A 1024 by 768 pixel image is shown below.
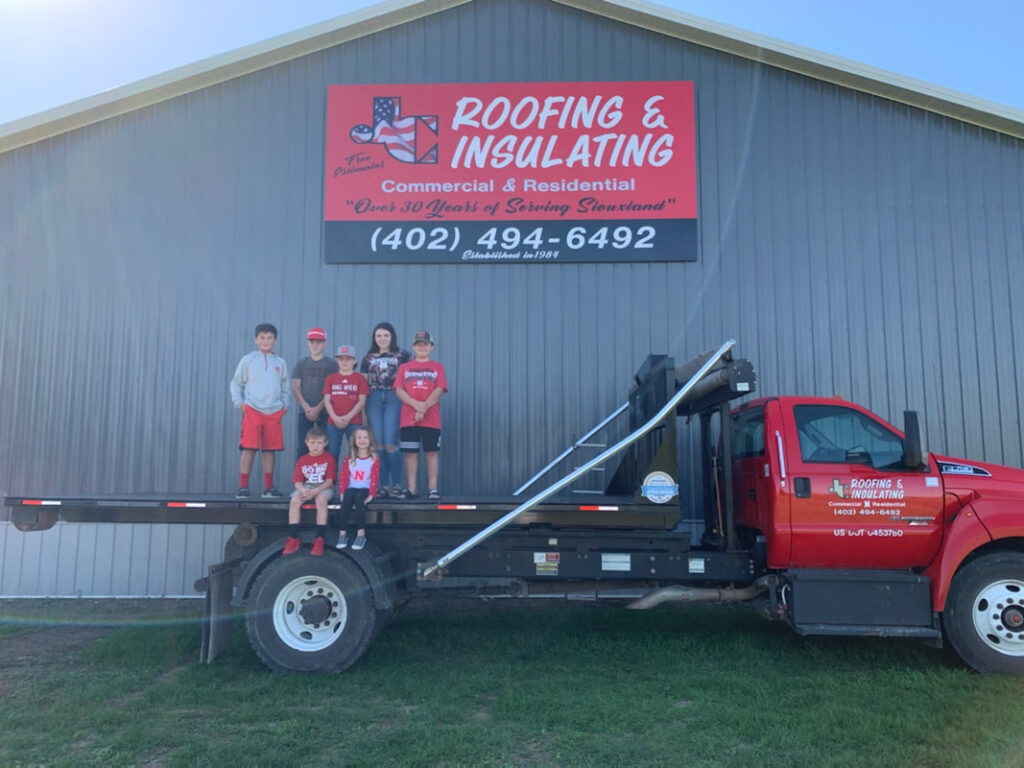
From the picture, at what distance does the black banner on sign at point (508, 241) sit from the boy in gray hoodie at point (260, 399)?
8.48 feet

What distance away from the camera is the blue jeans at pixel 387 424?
22.7 ft

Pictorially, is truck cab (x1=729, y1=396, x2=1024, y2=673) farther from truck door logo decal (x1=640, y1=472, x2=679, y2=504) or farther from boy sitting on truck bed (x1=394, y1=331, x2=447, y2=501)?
boy sitting on truck bed (x1=394, y1=331, x2=447, y2=501)

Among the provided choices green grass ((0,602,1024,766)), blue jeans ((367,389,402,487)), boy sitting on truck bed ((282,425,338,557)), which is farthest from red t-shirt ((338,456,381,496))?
green grass ((0,602,1024,766))

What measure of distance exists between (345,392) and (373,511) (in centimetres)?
150

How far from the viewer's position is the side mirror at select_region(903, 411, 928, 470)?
5508 mm

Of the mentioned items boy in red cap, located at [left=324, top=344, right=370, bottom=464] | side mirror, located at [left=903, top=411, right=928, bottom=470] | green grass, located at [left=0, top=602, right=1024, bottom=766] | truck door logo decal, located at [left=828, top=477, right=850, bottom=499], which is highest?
boy in red cap, located at [left=324, top=344, right=370, bottom=464]

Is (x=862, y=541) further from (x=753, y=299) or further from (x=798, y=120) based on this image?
(x=798, y=120)

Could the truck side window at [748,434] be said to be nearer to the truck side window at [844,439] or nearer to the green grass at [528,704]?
the truck side window at [844,439]

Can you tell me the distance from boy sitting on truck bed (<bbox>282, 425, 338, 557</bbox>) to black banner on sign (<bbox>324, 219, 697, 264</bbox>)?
139 inches

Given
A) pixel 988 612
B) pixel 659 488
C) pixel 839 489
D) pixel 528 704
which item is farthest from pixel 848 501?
pixel 528 704

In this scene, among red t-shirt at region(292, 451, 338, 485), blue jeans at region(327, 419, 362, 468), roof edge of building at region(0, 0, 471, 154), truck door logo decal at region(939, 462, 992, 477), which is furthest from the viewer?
roof edge of building at region(0, 0, 471, 154)

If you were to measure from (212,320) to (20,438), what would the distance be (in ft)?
9.02

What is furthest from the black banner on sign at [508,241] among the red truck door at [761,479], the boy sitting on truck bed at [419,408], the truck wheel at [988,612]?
the truck wheel at [988,612]

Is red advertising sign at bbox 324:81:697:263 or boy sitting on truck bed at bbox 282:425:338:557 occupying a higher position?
red advertising sign at bbox 324:81:697:263
